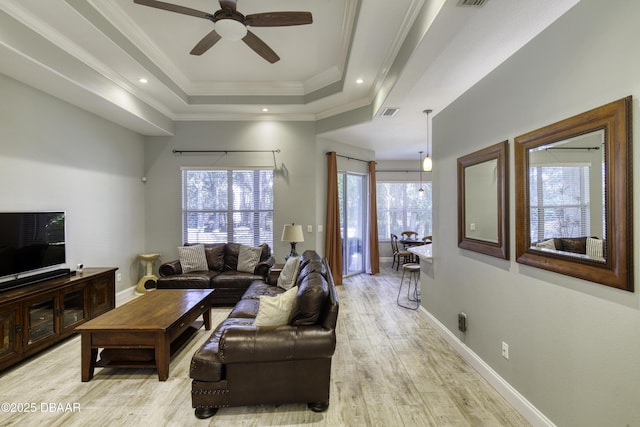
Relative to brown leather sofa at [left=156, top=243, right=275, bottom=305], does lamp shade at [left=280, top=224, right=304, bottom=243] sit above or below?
above

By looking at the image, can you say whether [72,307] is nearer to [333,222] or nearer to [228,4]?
[228,4]

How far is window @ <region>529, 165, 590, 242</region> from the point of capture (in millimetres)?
1625

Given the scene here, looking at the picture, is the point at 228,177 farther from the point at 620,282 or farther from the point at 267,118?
the point at 620,282

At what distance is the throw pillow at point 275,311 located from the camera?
2.11 meters

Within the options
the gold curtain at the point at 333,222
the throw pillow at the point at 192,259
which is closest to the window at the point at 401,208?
the gold curtain at the point at 333,222

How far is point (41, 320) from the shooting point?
2865mm

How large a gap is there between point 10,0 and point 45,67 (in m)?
0.55

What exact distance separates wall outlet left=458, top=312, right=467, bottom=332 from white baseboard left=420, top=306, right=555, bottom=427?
153 millimetres

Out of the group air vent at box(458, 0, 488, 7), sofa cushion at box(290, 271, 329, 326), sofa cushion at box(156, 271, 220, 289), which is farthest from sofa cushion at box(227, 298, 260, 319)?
air vent at box(458, 0, 488, 7)

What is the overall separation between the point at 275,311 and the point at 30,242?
3.03 meters

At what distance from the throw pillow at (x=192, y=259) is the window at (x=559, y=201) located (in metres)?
4.47

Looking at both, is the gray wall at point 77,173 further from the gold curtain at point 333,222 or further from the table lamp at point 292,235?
the gold curtain at point 333,222

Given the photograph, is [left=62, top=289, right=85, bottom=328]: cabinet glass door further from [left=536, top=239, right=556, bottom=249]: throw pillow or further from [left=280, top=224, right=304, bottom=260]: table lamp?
[left=536, top=239, right=556, bottom=249]: throw pillow

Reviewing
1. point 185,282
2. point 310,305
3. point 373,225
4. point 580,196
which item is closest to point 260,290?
point 185,282
